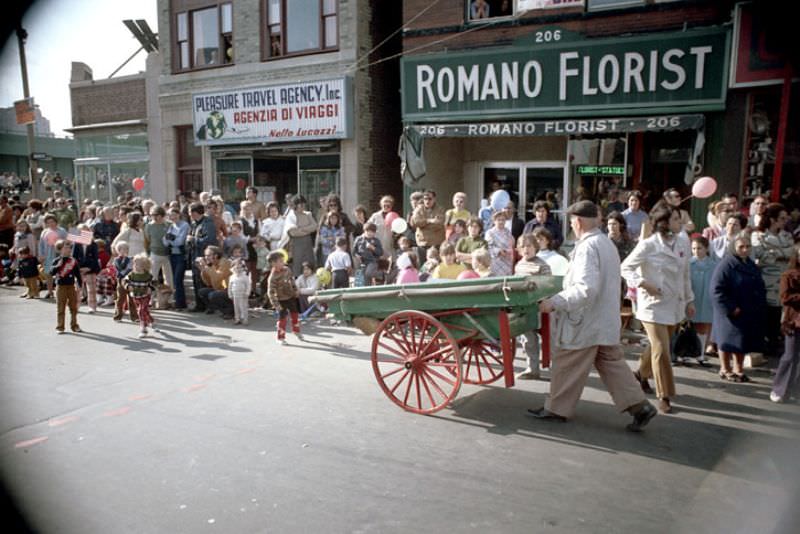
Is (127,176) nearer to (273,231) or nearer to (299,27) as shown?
(299,27)

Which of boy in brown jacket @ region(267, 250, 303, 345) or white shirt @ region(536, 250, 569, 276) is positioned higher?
white shirt @ region(536, 250, 569, 276)

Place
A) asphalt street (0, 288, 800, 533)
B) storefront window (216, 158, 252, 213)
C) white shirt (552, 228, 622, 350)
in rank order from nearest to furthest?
1. asphalt street (0, 288, 800, 533)
2. white shirt (552, 228, 622, 350)
3. storefront window (216, 158, 252, 213)

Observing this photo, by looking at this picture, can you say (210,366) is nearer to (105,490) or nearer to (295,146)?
(105,490)

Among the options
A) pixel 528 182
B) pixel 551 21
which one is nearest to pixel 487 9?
pixel 551 21

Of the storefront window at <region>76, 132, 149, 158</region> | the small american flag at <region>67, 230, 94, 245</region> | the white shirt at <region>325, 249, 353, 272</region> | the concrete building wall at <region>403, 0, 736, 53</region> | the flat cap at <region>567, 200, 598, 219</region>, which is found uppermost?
the concrete building wall at <region>403, 0, 736, 53</region>

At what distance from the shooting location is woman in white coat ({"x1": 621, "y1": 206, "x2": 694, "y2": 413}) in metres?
5.42

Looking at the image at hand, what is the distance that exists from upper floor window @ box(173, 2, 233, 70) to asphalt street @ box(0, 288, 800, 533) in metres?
11.4

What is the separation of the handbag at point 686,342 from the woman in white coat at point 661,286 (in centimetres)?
133

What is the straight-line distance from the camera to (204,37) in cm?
1630

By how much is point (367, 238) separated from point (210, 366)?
3404mm

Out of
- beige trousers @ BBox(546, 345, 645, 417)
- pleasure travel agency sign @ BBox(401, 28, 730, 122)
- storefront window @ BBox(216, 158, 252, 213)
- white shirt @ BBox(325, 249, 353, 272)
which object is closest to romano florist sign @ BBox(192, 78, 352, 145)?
storefront window @ BBox(216, 158, 252, 213)

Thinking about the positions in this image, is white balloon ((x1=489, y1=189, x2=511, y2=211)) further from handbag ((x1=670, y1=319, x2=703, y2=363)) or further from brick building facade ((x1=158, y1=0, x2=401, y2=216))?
brick building facade ((x1=158, y1=0, x2=401, y2=216))

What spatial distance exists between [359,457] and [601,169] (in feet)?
29.1

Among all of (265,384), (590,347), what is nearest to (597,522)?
(590,347)
